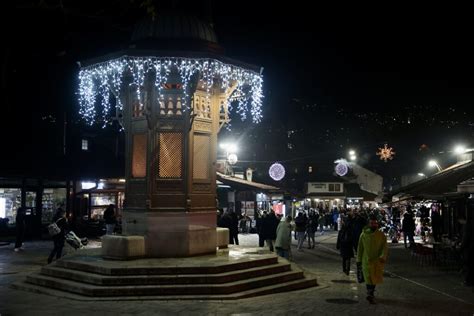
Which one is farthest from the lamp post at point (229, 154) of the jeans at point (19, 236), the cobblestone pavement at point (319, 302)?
the cobblestone pavement at point (319, 302)

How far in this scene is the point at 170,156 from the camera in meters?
15.8

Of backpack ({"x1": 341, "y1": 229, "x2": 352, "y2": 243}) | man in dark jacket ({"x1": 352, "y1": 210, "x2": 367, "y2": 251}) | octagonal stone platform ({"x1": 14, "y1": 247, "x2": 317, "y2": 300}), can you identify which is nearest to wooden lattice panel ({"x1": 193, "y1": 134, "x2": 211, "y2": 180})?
octagonal stone platform ({"x1": 14, "y1": 247, "x2": 317, "y2": 300})

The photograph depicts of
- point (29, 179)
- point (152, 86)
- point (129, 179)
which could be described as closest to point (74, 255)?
point (129, 179)

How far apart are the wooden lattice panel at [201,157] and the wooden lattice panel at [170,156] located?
48cm

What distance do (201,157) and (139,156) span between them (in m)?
1.71

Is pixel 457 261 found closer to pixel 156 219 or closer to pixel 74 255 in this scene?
pixel 156 219

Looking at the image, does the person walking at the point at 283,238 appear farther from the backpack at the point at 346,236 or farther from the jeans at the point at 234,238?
the jeans at the point at 234,238

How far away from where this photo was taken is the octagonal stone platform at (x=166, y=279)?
1254cm

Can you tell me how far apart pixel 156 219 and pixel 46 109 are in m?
18.4

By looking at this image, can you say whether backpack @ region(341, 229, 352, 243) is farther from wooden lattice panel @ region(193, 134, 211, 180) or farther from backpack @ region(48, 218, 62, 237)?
backpack @ region(48, 218, 62, 237)

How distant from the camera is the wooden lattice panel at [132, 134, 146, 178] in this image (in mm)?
15992

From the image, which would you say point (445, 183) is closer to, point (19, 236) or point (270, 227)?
point (270, 227)

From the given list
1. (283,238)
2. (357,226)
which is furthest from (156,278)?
(357,226)

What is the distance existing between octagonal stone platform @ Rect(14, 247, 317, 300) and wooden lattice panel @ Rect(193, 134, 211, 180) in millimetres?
2505
